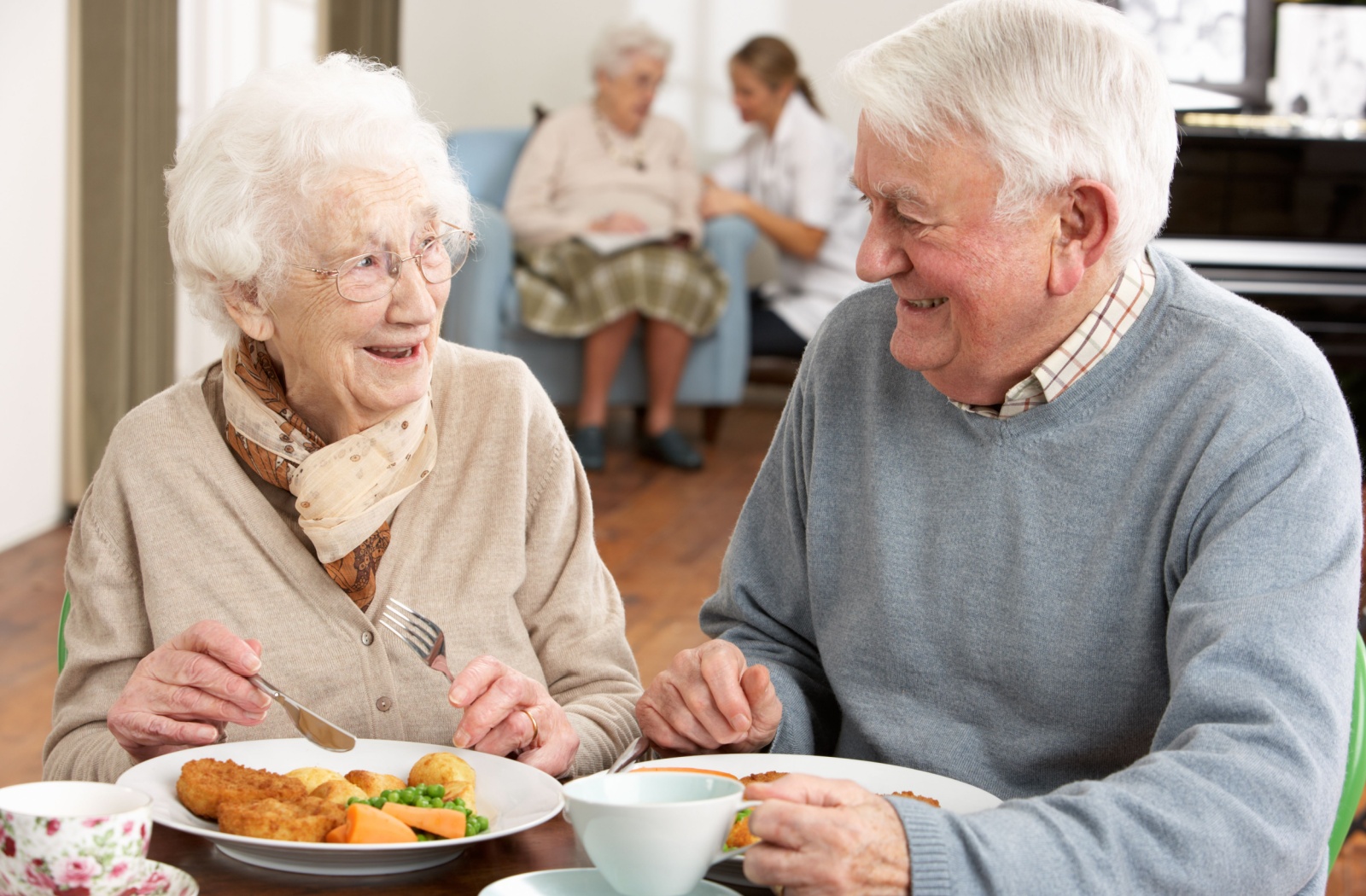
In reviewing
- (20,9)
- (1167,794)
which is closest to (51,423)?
(20,9)

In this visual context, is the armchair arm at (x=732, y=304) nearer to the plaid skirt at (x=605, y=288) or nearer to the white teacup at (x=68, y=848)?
the plaid skirt at (x=605, y=288)

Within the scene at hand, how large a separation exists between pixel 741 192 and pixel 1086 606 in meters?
4.79

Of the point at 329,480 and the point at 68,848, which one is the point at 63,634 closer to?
the point at 329,480

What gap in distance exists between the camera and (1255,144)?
172 inches

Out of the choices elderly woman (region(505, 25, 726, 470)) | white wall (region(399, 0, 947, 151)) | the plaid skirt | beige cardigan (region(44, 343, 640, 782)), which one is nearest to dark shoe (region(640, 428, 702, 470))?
elderly woman (region(505, 25, 726, 470))

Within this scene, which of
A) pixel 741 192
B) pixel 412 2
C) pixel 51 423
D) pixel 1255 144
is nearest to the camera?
pixel 51 423

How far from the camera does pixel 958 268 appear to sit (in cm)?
110

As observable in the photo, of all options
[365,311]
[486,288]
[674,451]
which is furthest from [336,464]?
[674,451]

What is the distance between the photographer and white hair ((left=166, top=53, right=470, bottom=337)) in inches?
50.9

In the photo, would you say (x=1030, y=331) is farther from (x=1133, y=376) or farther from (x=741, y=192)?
(x=741, y=192)

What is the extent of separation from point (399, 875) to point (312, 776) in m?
0.13

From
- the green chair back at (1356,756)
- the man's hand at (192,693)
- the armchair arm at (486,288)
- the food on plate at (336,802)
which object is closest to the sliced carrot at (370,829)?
the food on plate at (336,802)

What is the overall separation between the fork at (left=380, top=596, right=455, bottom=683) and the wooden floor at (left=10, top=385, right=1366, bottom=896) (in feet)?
4.54

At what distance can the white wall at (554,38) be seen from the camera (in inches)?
250
